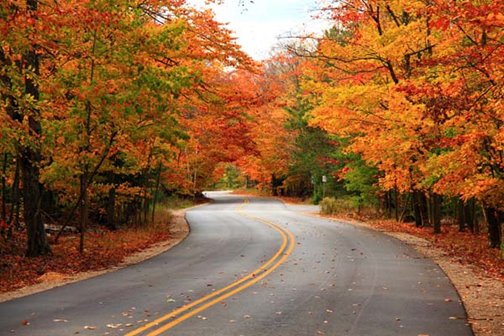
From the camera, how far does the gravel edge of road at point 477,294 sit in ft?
25.7

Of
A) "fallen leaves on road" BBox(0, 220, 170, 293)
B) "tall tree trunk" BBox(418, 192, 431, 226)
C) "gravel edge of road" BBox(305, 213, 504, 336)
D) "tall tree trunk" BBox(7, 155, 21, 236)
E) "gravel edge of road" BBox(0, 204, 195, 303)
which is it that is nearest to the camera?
"gravel edge of road" BBox(305, 213, 504, 336)

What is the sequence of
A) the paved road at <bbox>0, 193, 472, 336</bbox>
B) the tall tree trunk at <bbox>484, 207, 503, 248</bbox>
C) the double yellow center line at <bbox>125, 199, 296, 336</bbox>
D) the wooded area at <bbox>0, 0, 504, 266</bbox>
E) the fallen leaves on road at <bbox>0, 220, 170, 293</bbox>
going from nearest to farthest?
the double yellow center line at <bbox>125, 199, 296, 336</bbox>, the paved road at <bbox>0, 193, 472, 336</bbox>, the wooded area at <bbox>0, 0, 504, 266</bbox>, the fallen leaves on road at <bbox>0, 220, 170, 293</bbox>, the tall tree trunk at <bbox>484, 207, 503, 248</bbox>

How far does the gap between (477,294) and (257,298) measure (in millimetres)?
4173

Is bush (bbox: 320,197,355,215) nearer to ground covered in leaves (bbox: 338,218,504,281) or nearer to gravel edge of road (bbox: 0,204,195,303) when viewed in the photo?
ground covered in leaves (bbox: 338,218,504,281)

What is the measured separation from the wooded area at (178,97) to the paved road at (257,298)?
2.57 m

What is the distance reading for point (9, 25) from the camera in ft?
29.7

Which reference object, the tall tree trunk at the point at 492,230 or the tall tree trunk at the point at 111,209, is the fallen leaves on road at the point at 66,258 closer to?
the tall tree trunk at the point at 111,209

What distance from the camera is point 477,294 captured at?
33.8ft

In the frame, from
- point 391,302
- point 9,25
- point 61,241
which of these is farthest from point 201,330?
point 61,241

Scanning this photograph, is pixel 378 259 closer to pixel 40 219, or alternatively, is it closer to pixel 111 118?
pixel 111 118

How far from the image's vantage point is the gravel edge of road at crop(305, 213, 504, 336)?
784 centimetres

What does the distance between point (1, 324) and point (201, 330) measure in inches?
114

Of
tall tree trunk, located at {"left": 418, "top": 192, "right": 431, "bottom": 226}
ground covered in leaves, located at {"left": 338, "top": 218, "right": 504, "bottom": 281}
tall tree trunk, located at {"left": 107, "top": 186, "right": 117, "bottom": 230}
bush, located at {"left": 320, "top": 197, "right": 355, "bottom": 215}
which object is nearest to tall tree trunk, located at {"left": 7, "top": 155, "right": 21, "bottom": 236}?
tall tree trunk, located at {"left": 107, "top": 186, "right": 117, "bottom": 230}

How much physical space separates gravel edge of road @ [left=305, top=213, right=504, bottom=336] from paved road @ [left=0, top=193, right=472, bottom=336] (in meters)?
0.21
